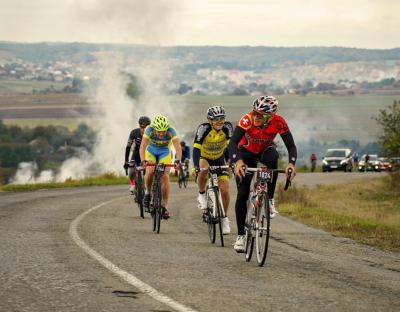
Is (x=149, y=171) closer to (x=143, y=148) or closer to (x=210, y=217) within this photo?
(x=143, y=148)

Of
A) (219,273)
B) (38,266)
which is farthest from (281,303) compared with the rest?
(38,266)

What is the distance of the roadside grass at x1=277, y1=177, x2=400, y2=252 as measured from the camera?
55.3 feet

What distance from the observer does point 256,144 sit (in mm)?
12016

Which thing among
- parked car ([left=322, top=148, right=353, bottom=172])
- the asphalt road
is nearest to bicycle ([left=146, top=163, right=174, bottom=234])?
the asphalt road

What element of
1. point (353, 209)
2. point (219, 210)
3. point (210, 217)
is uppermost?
point (219, 210)

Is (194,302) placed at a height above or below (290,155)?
below

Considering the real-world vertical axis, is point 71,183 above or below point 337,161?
below

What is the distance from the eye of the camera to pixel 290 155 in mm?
11664

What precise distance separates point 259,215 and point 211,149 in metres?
3.71

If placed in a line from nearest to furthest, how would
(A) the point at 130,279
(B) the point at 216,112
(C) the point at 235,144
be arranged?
1. (A) the point at 130,279
2. (C) the point at 235,144
3. (B) the point at 216,112

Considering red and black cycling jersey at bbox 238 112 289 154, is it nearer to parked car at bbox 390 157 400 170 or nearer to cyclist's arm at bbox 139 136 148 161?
cyclist's arm at bbox 139 136 148 161

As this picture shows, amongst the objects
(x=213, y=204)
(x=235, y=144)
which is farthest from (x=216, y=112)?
(x=235, y=144)

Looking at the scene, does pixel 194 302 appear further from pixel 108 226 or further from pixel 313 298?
pixel 108 226

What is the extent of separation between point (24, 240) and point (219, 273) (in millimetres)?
4420
